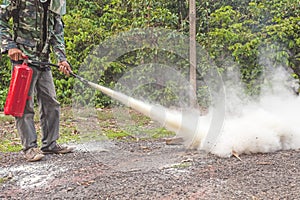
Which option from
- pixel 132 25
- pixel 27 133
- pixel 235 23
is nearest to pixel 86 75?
pixel 132 25

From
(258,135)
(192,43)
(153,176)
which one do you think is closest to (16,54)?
(153,176)

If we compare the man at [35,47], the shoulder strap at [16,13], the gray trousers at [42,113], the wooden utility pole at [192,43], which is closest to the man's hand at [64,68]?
the man at [35,47]

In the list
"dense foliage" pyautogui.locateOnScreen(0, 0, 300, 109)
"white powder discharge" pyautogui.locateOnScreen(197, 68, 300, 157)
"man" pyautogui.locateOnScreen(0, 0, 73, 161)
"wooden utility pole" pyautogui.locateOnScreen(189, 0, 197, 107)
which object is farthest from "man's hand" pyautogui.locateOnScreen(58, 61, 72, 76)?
"dense foliage" pyautogui.locateOnScreen(0, 0, 300, 109)

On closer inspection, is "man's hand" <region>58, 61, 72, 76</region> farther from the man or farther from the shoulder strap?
the shoulder strap

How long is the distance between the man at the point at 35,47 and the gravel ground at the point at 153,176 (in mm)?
256

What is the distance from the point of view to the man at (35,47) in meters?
4.22

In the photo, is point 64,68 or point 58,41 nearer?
point 64,68

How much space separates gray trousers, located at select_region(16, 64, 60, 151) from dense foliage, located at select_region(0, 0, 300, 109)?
3562mm

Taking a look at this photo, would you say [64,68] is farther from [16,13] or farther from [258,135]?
[258,135]

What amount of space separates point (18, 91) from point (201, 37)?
5022mm

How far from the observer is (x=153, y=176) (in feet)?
11.2

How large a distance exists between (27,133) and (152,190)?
1802 millimetres

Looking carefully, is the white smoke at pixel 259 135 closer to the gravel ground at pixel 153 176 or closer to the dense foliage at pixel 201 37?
the gravel ground at pixel 153 176

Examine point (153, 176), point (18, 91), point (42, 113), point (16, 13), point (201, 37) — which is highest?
point (201, 37)
